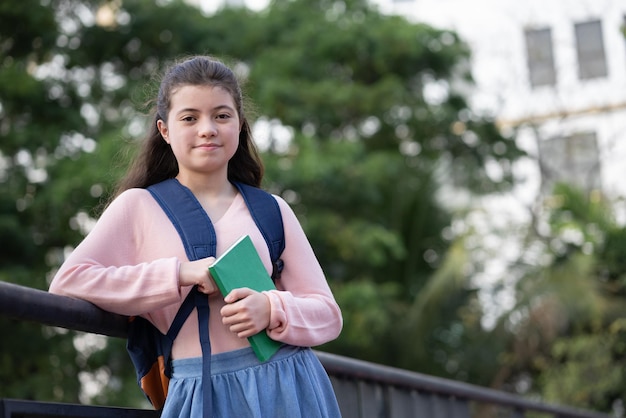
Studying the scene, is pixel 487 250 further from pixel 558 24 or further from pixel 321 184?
pixel 558 24

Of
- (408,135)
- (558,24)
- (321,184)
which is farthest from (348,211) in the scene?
(558,24)

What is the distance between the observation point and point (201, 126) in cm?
229

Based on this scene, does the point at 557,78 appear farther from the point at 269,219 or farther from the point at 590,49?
the point at 269,219

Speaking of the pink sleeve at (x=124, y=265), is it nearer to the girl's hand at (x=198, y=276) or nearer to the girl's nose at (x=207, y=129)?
the girl's hand at (x=198, y=276)

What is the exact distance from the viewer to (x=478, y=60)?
1945 centimetres

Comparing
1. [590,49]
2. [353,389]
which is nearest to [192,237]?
[353,389]

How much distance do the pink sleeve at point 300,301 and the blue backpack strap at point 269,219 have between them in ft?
0.06

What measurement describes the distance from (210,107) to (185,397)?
60cm

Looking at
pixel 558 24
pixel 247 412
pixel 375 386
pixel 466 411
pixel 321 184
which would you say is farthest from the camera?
pixel 558 24

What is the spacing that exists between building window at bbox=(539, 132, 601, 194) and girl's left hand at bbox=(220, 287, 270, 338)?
56.9 feet

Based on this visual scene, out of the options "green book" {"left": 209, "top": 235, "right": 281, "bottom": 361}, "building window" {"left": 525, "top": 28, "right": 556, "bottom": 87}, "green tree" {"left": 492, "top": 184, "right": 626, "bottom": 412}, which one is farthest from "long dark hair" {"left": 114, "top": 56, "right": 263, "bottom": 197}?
"building window" {"left": 525, "top": 28, "right": 556, "bottom": 87}

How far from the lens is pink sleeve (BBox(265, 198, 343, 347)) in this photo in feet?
7.26

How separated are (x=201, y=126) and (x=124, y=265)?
0.33 metres

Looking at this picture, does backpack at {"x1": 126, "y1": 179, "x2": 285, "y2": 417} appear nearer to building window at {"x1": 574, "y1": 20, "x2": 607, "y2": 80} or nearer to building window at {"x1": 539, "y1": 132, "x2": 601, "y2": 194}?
building window at {"x1": 539, "y1": 132, "x2": 601, "y2": 194}
